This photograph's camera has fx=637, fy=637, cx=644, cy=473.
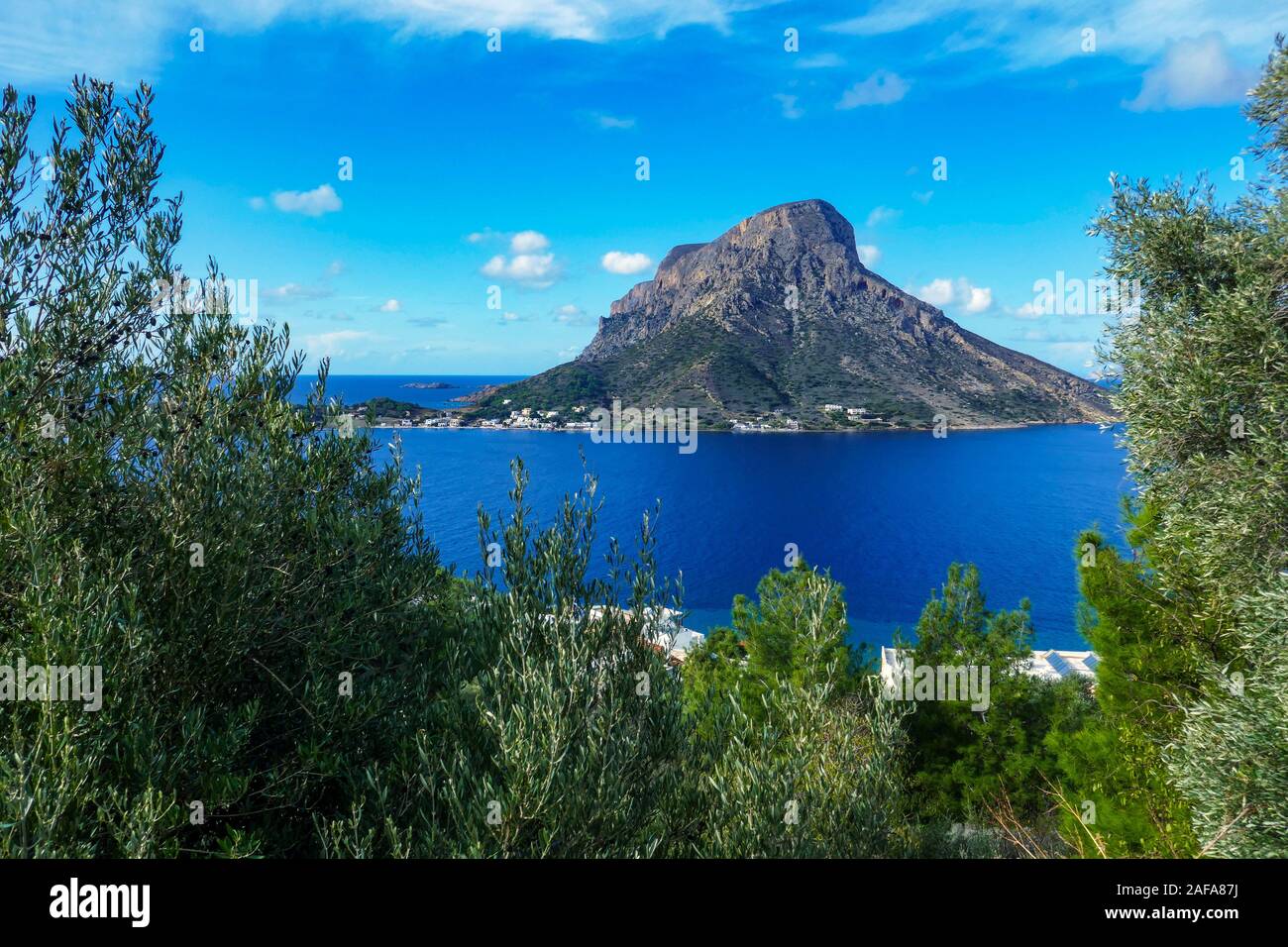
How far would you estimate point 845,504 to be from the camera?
118188 millimetres

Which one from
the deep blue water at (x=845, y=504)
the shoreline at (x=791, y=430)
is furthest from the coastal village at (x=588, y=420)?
the deep blue water at (x=845, y=504)

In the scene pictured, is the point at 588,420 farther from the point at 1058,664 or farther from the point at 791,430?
the point at 1058,664

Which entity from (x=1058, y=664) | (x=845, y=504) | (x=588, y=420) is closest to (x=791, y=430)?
(x=588, y=420)

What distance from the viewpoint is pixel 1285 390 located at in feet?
28.5

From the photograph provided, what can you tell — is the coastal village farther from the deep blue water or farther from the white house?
the white house

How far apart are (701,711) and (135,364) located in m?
9.68

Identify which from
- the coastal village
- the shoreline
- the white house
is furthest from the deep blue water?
the white house

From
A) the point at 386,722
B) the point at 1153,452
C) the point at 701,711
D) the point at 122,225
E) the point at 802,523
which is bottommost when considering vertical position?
the point at 802,523

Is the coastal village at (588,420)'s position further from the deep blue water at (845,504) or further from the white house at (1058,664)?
the white house at (1058,664)

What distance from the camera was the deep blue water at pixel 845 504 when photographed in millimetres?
80250

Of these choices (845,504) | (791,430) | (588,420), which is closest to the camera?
(845,504)
